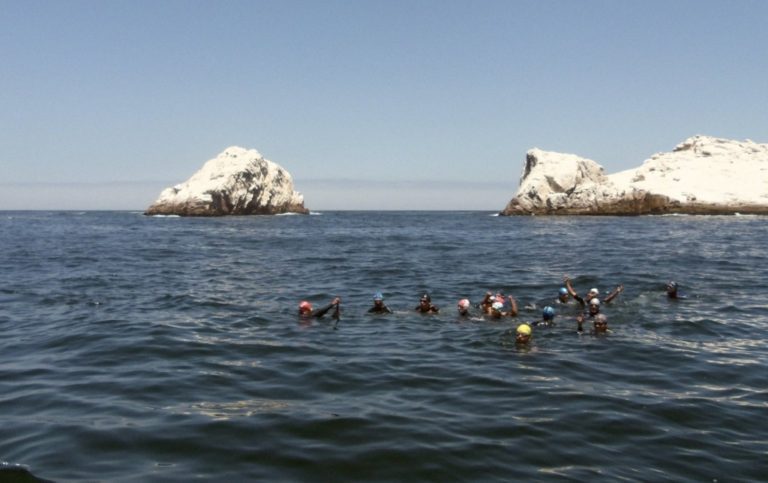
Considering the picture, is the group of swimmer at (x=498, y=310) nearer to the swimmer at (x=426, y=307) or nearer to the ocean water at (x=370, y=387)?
the swimmer at (x=426, y=307)

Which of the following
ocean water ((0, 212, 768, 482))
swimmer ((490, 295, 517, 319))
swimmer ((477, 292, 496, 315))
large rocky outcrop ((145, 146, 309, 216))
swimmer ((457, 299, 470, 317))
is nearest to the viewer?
ocean water ((0, 212, 768, 482))

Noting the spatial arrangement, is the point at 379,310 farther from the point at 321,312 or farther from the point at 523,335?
the point at 523,335

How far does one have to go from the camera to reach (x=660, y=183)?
115 m

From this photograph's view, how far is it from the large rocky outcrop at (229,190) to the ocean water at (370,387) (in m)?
94.9

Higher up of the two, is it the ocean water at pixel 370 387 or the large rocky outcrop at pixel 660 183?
the large rocky outcrop at pixel 660 183

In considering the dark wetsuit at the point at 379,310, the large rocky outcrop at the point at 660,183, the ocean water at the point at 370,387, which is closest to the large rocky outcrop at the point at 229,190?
the large rocky outcrop at the point at 660,183

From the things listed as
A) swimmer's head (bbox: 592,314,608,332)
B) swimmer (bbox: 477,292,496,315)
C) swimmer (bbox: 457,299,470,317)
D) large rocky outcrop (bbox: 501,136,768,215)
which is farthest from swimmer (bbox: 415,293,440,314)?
large rocky outcrop (bbox: 501,136,768,215)

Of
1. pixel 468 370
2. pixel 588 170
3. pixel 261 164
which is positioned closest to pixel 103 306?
pixel 468 370

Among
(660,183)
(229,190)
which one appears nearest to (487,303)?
(229,190)

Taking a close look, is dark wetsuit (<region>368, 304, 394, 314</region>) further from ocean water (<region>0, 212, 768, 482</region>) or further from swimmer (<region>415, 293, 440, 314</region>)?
swimmer (<region>415, 293, 440, 314</region>)

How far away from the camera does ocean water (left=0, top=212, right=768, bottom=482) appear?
768 centimetres

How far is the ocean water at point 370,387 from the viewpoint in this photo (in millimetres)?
7680

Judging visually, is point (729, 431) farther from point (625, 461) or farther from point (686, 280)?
point (686, 280)

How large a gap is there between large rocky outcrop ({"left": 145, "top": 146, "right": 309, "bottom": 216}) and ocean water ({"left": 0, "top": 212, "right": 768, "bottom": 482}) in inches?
3737
